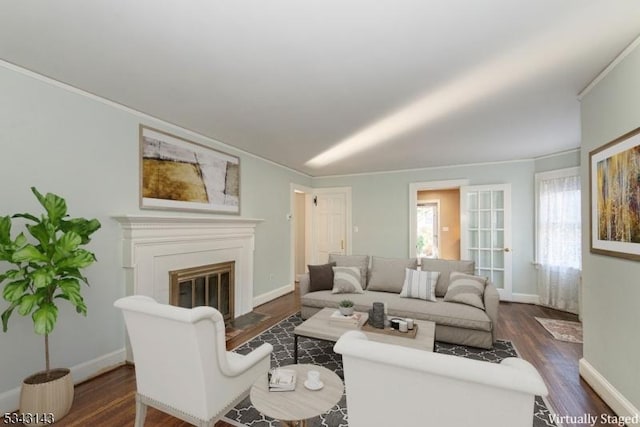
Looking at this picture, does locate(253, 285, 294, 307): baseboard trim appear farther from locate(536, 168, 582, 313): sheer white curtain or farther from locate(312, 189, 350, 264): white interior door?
locate(536, 168, 582, 313): sheer white curtain

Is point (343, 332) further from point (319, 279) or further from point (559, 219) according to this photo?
point (559, 219)

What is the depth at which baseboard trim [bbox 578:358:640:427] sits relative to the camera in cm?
183

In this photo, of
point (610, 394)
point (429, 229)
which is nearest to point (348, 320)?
point (610, 394)

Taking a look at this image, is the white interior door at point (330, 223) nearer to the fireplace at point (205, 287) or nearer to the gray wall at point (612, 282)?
the fireplace at point (205, 287)

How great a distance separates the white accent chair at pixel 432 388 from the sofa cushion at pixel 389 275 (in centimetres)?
281

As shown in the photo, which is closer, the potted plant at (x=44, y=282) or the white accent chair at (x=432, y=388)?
the white accent chair at (x=432, y=388)

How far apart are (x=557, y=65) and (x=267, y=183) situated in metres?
3.94

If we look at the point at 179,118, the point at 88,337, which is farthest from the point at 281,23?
the point at 88,337

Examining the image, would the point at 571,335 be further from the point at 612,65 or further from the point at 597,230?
the point at 612,65

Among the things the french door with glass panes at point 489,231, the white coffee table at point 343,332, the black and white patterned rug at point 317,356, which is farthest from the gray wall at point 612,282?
the french door with glass panes at point 489,231

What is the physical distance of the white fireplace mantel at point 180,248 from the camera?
2.77 m

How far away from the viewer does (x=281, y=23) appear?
64.4 inches

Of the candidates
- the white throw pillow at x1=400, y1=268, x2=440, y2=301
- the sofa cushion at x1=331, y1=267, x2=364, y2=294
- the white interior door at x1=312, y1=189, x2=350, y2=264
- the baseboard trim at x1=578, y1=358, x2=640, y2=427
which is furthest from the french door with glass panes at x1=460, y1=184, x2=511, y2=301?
the baseboard trim at x1=578, y1=358, x2=640, y2=427

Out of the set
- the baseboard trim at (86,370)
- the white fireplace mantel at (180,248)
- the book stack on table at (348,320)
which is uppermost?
the white fireplace mantel at (180,248)
